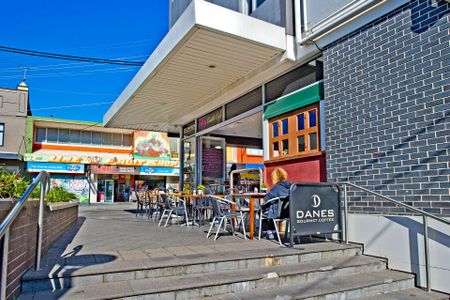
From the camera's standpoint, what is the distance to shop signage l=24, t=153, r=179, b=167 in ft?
79.8

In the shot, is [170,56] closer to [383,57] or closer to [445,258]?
[383,57]

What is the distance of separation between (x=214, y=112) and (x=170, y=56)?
413cm

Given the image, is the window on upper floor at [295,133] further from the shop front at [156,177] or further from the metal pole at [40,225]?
the shop front at [156,177]

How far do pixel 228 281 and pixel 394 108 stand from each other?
10.7 feet

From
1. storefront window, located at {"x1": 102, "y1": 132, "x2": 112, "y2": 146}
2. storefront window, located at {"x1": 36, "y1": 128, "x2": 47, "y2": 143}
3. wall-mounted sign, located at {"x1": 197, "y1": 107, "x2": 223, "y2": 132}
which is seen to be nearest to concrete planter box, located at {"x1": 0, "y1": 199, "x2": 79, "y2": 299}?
wall-mounted sign, located at {"x1": 197, "y1": 107, "x2": 223, "y2": 132}

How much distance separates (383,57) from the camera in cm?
509

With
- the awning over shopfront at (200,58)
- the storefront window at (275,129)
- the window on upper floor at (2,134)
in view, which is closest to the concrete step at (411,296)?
the storefront window at (275,129)

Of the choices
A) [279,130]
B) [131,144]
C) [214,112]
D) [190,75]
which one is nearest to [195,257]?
[279,130]

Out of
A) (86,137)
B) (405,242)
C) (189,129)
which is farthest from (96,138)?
(405,242)

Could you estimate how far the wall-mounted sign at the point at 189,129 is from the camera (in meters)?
12.2

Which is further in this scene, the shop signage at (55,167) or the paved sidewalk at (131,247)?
the shop signage at (55,167)

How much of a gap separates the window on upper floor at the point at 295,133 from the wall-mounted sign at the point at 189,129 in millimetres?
5043

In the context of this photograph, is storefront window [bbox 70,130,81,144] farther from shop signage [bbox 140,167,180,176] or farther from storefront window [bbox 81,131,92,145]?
shop signage [bbox 140,167,180,176]

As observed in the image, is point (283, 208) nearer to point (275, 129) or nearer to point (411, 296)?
point (411, 296)
